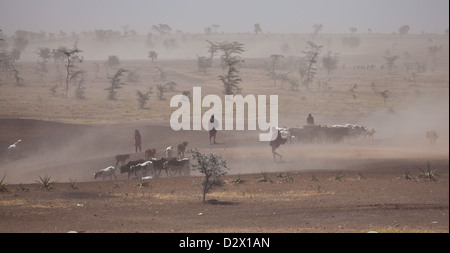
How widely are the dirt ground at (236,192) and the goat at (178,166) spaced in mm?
715

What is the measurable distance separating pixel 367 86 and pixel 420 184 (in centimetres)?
4445

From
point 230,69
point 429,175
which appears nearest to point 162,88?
point 230,69

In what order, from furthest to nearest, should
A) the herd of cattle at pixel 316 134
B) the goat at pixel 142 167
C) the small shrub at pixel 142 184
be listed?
the herd of cattle at pixel 316 134 → the goat at pixel 142 167 → the small shrub at pixel 142 184

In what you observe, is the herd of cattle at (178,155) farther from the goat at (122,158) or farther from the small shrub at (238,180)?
the small shrub at (238,180)

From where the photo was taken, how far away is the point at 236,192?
1806 centimetres

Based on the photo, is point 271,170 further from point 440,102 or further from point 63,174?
point 440,102

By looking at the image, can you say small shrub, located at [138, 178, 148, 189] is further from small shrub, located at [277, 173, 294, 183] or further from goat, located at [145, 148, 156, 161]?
small shrub, located at [277, 173, 294, 183]

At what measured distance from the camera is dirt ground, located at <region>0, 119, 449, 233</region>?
13.4m

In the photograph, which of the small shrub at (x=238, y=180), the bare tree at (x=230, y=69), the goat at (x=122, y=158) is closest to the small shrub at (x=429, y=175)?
the small shrub at (x=238, y=180)

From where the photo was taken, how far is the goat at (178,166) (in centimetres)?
2034

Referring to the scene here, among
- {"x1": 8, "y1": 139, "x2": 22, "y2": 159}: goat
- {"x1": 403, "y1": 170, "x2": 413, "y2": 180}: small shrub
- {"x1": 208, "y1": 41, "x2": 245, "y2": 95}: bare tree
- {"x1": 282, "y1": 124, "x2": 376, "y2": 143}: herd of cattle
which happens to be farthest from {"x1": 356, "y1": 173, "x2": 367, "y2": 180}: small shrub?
{"x1": 208, "y1": 41, "x2": 245, "y2": 95}: bare tree

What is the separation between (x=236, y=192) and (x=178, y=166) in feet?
11.8

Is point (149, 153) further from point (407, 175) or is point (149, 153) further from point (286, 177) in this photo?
point (407, 175)

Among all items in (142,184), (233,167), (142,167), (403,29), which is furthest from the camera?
(403,29)
